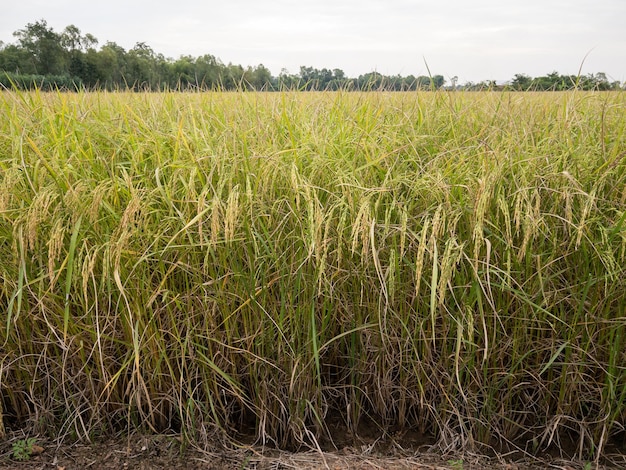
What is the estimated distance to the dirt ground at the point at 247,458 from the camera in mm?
1801

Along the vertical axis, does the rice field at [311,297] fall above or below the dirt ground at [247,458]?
above

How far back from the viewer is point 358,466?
5.84 ft

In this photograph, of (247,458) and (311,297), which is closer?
(311,297)

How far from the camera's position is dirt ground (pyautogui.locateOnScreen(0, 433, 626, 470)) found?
70.9 inches

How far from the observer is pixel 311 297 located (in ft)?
5.62

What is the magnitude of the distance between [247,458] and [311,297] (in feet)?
2.02

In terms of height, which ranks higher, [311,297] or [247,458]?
[311,297]

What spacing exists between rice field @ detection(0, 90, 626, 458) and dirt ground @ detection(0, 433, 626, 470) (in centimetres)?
6

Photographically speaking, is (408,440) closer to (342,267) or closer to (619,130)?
(342,267)

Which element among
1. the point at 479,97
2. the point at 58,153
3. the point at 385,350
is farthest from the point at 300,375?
the point at 479,97

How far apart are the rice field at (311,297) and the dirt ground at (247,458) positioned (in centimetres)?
6

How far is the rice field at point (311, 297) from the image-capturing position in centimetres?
173

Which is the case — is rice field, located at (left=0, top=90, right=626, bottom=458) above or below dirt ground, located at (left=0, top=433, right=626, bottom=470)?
above

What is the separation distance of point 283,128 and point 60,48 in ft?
22.4
